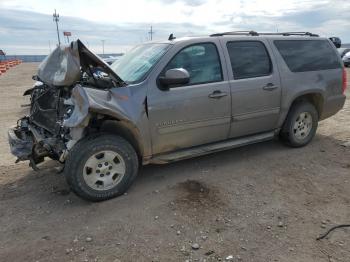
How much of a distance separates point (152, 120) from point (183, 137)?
1.74 ft

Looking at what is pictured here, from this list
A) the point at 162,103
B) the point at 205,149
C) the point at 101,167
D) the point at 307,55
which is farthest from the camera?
the point at 307,55

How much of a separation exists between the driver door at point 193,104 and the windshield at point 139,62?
196 millimetres

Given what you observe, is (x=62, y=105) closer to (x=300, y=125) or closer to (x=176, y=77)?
(x=176, y=77)

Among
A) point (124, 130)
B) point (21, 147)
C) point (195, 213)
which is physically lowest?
point (195, 213)

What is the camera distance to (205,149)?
462cm

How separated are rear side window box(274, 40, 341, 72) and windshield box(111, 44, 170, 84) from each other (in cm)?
196

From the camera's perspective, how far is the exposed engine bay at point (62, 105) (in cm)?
377

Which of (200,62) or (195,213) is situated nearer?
(195,213)

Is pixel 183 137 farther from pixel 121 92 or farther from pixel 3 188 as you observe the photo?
pixel 3 188

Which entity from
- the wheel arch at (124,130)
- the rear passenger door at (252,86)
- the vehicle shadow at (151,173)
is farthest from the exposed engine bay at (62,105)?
the rear passenger door at (252,86)

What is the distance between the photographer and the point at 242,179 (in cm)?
448

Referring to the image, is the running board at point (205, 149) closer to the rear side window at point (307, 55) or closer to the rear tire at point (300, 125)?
the rear tire at point (300, 125)

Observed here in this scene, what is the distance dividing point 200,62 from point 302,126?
2264 millimetres

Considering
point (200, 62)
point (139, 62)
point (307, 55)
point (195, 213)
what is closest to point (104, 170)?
point (195, 213)
